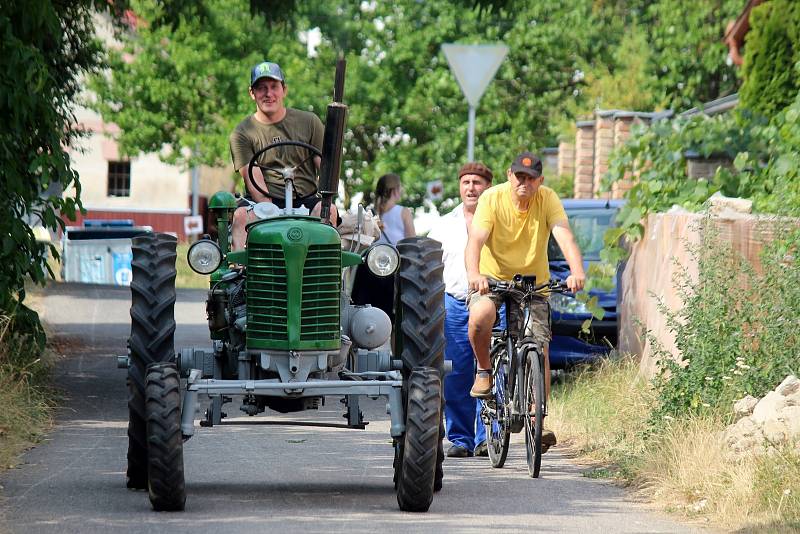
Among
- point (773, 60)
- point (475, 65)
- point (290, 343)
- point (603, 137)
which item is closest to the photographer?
point (290, 343)

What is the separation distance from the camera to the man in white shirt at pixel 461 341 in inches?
441

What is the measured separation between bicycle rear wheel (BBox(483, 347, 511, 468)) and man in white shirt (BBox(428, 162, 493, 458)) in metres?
0.43

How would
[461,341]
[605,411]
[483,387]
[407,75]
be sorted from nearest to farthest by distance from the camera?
[483,387] → [461,341] → [605,411] → [407,75]

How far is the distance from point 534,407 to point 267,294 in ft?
7.16

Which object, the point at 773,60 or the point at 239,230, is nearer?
the point at 239,230

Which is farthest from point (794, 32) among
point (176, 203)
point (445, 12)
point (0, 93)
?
point (176, 203)

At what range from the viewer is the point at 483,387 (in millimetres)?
10578

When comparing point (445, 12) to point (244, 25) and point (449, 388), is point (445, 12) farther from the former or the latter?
point (449, 388)

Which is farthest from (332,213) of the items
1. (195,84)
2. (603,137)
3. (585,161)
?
(195,84)

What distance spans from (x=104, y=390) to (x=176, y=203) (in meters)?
46.6

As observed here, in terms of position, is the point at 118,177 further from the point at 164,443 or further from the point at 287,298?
the point at 164,443

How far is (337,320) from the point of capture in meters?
8.64

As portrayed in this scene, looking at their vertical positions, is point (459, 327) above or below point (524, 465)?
above

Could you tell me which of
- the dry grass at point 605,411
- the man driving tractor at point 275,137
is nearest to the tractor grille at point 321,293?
the man driving tractor at point 275,137
